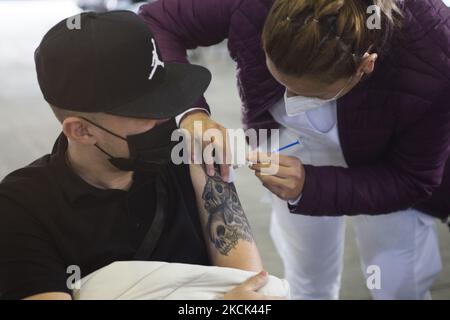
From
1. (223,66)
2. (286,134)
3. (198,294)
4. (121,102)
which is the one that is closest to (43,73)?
(121,102)

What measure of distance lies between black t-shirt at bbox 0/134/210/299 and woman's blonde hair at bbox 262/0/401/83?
0.36m

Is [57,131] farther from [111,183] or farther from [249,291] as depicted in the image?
[249,291]

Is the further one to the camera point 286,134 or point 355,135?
point 286,134

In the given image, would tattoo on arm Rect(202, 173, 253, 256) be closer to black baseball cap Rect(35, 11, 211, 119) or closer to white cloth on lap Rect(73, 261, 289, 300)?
white cloth on lap Rect(73, 261, 289, 300)

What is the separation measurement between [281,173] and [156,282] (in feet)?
1.18

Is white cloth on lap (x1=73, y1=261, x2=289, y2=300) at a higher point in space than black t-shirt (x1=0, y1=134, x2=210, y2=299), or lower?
lower

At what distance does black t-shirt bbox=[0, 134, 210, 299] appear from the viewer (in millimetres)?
951

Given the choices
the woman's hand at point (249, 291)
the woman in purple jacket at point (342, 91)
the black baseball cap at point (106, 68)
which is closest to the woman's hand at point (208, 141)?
the woman in purple jacket at point (342, 91)

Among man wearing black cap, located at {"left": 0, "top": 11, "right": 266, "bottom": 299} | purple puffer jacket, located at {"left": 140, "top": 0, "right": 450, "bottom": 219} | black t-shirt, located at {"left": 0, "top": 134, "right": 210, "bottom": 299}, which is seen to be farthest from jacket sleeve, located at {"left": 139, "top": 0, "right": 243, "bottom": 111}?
black t-shirt, located at {"left": 0, "top": 134, "right": 210, "bottom": 299}

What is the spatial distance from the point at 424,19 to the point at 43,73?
714 mm

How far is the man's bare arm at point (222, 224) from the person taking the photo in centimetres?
116

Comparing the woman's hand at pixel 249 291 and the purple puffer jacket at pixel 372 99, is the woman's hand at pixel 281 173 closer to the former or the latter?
the purple puffer jacket at pixel 372 99

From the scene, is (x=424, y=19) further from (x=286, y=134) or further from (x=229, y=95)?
(x=229, y=95)

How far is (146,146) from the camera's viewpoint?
41.3 inches
